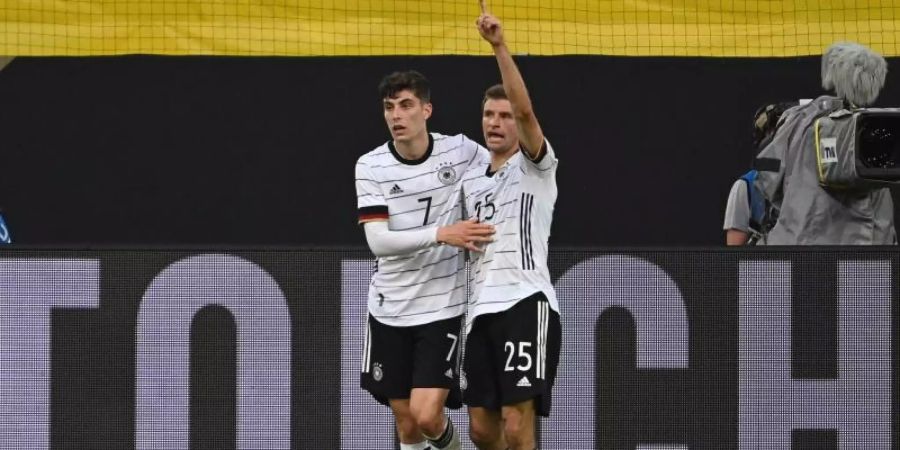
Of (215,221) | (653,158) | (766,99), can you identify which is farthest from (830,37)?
(215,221)

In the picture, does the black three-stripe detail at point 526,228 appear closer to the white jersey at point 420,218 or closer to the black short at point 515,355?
the black short at point 515,355

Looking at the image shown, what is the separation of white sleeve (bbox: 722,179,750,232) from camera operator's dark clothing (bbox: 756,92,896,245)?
0.92 m

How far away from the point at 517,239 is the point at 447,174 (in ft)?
1.69

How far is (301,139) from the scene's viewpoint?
34.7 ft

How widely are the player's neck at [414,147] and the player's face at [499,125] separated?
13.9 inches

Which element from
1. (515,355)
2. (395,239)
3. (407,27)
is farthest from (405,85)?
(407,27)

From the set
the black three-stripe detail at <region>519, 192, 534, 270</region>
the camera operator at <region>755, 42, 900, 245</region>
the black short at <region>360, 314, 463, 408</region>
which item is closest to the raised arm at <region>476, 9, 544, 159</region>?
the black three-stripe detail at <region>519, 192, 534, 270</region>

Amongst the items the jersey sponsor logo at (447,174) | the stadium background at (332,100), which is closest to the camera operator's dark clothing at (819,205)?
the jersey sponsor logo at (447,174)

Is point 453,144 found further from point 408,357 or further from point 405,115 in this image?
point 408,357

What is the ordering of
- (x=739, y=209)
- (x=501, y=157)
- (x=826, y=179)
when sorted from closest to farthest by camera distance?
(x=501, y=157), (x=826, y=179), (x=739, y=209)

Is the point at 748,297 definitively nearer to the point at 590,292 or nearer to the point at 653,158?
the point at 590,292

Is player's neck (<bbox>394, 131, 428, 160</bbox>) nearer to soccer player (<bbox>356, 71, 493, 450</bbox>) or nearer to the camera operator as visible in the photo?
soccer player (<bbox>356, 71, 493, 450</bbox>)

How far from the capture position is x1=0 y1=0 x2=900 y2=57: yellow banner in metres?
10.5

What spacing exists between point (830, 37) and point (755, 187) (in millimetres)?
1879
